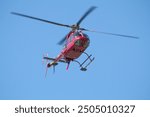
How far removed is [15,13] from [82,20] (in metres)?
3.66

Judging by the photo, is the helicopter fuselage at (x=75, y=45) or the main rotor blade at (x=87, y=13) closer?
the main rotor blade at (x=87, y=13)

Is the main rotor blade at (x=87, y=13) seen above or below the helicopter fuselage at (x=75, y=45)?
above

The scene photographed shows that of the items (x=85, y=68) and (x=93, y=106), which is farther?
(x=85, y=68)

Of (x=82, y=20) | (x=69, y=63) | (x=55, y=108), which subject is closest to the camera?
(x=55, y=108)

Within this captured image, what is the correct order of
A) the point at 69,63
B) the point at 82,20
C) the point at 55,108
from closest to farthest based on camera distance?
the point at 55,108 < the point at 82,20 < the point at 69,63

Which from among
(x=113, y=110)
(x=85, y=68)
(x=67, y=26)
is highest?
(x=67, y=26)

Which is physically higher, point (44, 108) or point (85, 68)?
point (85, 68)

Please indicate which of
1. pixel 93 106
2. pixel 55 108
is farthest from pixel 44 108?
pixel 93 106

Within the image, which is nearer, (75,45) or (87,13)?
(87,13)

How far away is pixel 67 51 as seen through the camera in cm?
2622

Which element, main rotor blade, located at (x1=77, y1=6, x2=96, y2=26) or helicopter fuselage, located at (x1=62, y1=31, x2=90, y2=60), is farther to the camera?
helicopter fuselage, located at (x1=62, y1=31, x2=90, y2=60)

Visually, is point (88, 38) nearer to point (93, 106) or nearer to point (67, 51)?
point (67, 51)

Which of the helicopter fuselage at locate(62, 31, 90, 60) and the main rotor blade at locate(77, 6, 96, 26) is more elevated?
the main rotor blade at locate(77, 6, 96, 26)

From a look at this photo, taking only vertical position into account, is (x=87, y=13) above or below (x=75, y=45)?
above
